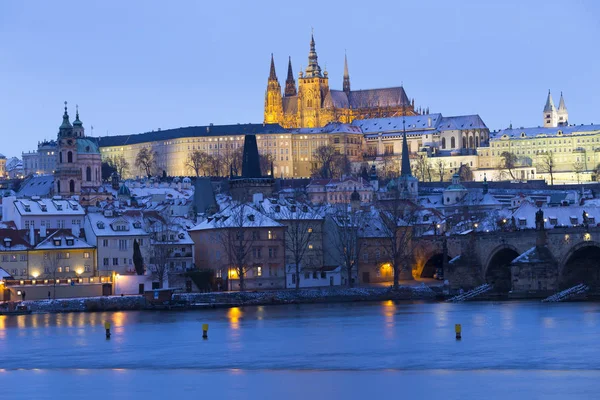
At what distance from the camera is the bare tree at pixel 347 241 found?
251 feet

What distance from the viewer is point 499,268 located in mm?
74875

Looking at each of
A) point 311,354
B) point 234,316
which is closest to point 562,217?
point 234,316

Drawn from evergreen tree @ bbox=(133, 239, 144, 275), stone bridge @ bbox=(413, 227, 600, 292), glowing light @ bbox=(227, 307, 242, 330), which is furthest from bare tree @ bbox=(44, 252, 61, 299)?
stone bridge @ bbox=(413, 227, 600, 292)

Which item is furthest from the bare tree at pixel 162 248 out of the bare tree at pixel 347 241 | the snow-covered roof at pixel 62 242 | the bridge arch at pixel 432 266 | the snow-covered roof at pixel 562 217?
the snow-covered roof at pixel 562 217

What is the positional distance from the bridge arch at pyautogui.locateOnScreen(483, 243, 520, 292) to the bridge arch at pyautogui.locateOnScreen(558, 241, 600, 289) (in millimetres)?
4700

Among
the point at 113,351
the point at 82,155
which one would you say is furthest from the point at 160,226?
the point at 82,155

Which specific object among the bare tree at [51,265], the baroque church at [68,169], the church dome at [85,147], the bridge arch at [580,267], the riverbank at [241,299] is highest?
the church dome at [85,147]

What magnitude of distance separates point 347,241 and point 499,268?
776cm

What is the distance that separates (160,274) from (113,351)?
925 inches

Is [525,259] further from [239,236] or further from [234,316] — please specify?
[234,316]

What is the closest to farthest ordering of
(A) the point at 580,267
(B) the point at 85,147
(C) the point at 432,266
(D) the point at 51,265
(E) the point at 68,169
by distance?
1. (A) the point at 580,267
2. (D) the point at 51,265
3. (C) the point at 432,266
4. (E) the point at 68,169
5. (B) the point at 85,147

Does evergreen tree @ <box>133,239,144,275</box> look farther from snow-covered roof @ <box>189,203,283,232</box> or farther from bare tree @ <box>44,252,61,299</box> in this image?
snow-covered roof @ <box>189,203,283,232</box>

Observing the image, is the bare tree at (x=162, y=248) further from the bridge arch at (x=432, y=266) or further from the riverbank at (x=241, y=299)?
the bridge arch at (x=432, y=266)

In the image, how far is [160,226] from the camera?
7950cm
